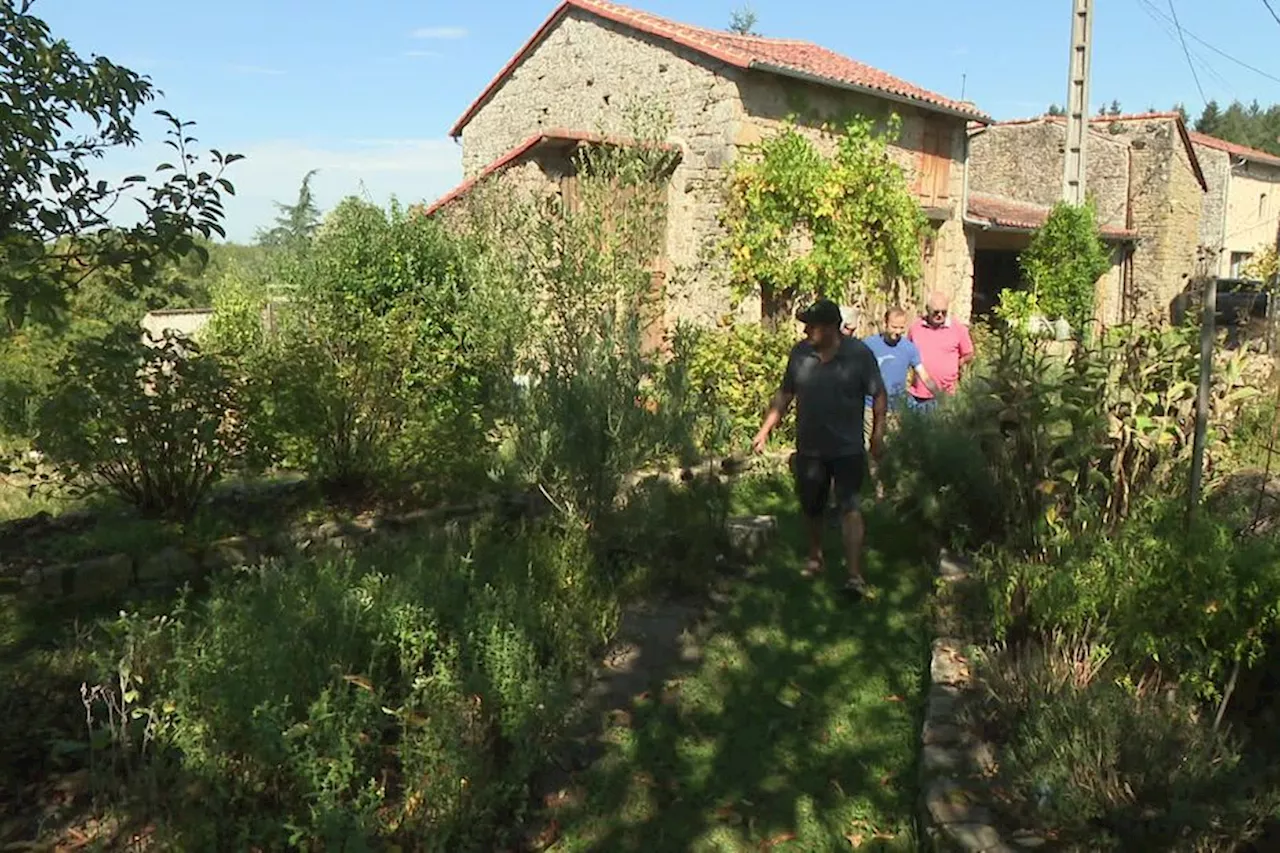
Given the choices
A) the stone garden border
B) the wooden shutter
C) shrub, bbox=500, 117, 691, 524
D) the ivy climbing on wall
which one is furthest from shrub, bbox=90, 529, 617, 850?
the wooden shutter

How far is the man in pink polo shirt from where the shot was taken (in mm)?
7453

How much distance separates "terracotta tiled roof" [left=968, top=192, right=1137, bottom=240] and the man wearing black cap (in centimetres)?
1191

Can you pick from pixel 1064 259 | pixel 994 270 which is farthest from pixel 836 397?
pixel 994 270

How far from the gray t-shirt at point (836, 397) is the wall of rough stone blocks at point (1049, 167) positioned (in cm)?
1899

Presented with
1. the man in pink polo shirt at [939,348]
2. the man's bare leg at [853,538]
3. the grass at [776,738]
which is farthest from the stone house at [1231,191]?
the grass at [776,738]

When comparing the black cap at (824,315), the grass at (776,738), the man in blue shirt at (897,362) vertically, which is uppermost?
the black cap at (824,315)

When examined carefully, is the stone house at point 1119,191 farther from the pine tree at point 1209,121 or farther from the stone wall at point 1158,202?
the pine tree at point 1209,121

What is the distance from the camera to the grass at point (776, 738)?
3.46 meters

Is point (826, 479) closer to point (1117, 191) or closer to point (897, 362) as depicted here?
point (897, 362)

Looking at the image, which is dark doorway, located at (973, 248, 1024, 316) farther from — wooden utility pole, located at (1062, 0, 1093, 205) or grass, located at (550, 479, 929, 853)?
grass, located at (550, 479, 929, 853)

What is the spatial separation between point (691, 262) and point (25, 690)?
971cm

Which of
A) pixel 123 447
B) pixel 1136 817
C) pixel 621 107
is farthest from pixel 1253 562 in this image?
pixel 621 107

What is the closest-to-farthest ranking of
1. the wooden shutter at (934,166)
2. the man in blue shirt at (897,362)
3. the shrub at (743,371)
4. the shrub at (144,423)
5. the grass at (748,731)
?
the grass at (748,731), the shrub at (144,423), the man in blue shirt at (897,362), the shrub at (743,371), the wooden shutter at (934,166)

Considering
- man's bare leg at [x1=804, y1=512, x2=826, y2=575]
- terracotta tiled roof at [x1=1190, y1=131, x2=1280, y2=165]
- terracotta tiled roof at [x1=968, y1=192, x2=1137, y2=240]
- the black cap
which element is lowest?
man's bare leg at [x1=804, y1=512, x2=826, y2=575]
